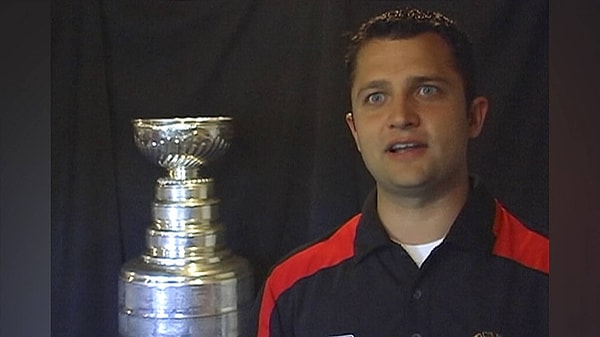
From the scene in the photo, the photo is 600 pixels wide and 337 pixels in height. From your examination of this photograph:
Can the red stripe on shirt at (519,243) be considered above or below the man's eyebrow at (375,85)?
below

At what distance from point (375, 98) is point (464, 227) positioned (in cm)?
29

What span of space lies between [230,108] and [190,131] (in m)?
0.13

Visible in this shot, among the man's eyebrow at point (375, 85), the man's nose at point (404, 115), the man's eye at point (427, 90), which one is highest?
the man's eyebrow at point (375, 85)

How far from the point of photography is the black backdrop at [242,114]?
1518mm

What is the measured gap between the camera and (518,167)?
152 centimetres

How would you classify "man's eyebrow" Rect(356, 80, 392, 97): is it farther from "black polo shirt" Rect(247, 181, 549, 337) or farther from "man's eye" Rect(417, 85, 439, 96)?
"black polo shirt" Rect(247, 181, 549, 337)

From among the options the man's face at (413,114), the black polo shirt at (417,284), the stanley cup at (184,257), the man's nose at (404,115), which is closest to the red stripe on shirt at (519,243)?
the black polo shirt at (417,284)

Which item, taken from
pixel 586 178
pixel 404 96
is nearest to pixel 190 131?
pixel 404 96

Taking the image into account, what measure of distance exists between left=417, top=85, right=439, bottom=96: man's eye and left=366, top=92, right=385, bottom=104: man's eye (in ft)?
0.23

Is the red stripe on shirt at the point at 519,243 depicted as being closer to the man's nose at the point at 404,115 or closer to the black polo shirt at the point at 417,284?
the black polo shirt at the point at 417,284

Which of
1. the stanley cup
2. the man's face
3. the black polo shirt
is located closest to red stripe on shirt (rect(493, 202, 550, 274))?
the black polo shirt

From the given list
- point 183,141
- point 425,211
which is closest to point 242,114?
point 183,141

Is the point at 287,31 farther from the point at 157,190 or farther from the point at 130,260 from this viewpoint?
the point at 130,260

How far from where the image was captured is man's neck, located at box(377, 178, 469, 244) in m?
1.53
